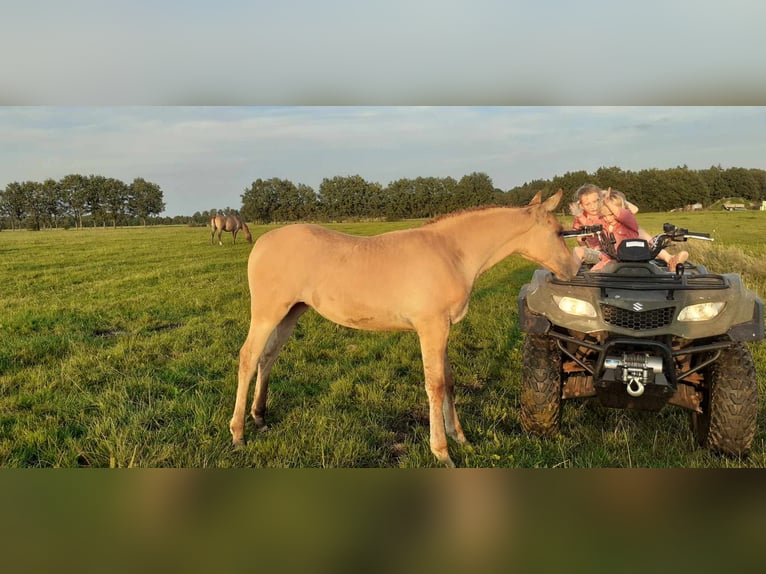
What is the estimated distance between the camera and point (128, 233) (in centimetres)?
658

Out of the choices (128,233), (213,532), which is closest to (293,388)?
(213,532)

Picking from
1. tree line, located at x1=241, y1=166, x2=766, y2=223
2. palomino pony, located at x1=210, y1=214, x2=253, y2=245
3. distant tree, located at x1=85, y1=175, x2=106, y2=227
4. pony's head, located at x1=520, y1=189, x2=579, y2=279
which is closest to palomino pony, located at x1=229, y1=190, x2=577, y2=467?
pony's head, located at x1=520, y1=189, x2=579, y2=279

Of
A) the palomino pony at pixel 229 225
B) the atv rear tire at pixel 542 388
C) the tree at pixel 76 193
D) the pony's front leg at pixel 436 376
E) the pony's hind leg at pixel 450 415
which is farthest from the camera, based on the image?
the palomino pony at pixel 229 225

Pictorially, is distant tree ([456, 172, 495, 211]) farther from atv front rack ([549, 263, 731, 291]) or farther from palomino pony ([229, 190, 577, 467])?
atv front rack ([549, 263, 731, 291])

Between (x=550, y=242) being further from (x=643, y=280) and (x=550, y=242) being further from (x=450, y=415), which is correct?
(x=450, y=415)

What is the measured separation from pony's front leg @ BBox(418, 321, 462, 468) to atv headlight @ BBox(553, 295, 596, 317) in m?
0.73

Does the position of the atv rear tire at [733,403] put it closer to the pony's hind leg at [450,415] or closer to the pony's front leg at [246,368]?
the pony's hind leg at [450,415]

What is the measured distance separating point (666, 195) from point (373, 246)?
13.5 feet

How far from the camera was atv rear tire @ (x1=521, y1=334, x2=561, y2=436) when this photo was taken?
2.90m

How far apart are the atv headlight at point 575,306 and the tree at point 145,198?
4.71 metres

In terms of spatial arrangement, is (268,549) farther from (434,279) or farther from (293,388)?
(293,388)

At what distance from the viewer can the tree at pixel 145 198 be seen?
211 inches

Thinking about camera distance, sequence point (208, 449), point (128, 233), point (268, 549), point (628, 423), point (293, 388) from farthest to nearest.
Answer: point (128, 233) < point (293, 388) < point (628, 423) < point (208, 449) < point (268, 549)

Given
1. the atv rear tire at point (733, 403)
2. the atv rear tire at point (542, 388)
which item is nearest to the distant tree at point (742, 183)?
the atv rear tire at point (733, 403)
